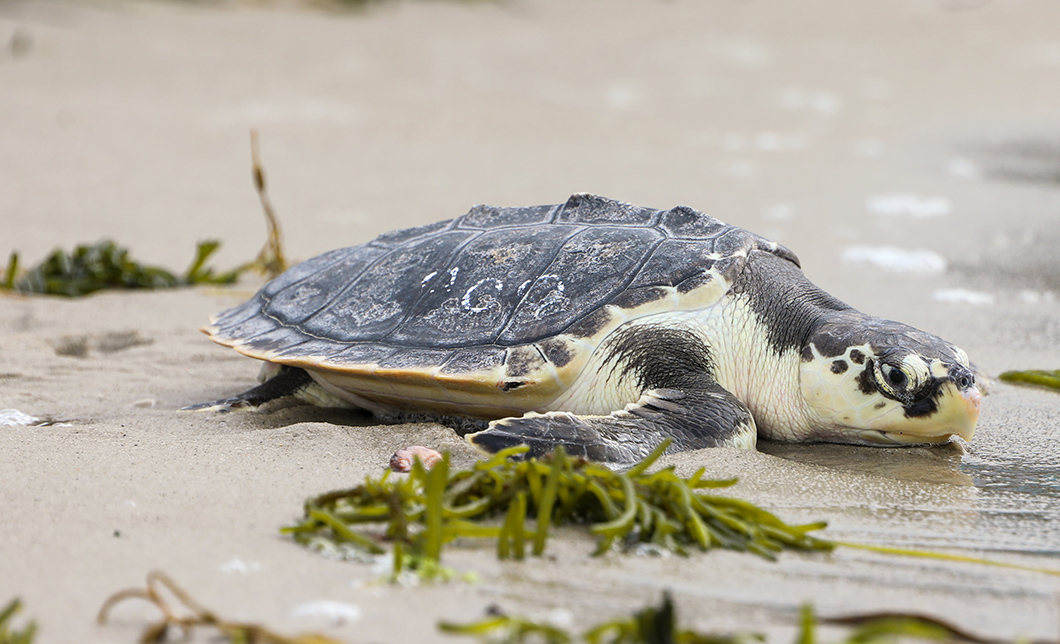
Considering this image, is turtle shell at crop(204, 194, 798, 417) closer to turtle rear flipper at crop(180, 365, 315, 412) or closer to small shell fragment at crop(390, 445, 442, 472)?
turtle rear flipper at crop(180, 365, 315, 412)

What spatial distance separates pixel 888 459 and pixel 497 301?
1218 millimetres

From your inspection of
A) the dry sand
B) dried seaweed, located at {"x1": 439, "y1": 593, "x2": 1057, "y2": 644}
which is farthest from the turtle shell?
dried seaweed, located at {"x1": 439, "y1": 593, "x2": 1057, "y2": 644}

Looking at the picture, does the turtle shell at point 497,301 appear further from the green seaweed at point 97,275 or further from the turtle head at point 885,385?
the green seaweed at point 97,275

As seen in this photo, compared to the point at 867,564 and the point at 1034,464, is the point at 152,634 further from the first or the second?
the point at 1034,464

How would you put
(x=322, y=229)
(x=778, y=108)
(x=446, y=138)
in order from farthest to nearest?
(x=778, y=108)
(x=446, y=138)
(x=322, y=229)

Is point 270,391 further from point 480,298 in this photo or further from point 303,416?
point 480,298

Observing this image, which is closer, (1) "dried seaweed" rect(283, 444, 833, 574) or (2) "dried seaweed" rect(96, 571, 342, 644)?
(2) "dried seaweed" rect(96, 571, 342, 644)

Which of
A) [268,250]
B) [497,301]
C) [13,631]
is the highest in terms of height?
[268,250]

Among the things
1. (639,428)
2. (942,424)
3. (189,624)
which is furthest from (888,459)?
(189,624)

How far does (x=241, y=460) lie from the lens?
237 centimetres

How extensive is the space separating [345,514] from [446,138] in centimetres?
641

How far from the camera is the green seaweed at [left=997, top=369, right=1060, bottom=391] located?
128 inches

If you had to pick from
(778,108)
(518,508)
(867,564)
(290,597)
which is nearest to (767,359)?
(867,564)

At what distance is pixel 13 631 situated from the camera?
143cm
